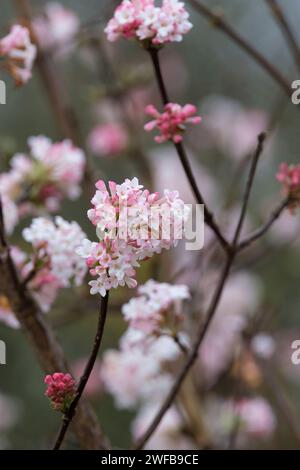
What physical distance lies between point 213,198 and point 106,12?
1423 millimetres

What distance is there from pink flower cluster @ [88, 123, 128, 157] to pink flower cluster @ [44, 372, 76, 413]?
143 cm

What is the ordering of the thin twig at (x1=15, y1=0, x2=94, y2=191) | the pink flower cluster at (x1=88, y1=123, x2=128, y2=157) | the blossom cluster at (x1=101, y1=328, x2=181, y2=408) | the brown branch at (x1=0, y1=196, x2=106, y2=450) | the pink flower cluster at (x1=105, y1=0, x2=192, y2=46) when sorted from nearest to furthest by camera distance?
the pink flower cluster at (x1=105, y1=0, x2=192, y2=46) → the brown branch at (x1=0, y1=196, x2=106, y2=450) → the blossom cluster at (x1=101, y1=328, x2=181, y2=408) → the thin twig at (x1=15, y1=0, x2=94, y2=191) → the pink flower cluster at (x1=88, y1=123, x2=128, y2=157)

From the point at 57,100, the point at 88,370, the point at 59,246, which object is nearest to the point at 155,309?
the point at 59,246

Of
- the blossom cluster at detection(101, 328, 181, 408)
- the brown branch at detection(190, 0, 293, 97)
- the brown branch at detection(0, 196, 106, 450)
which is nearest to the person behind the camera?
the brown branch at detection(0, 196, 106, 450)

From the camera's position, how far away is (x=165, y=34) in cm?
91

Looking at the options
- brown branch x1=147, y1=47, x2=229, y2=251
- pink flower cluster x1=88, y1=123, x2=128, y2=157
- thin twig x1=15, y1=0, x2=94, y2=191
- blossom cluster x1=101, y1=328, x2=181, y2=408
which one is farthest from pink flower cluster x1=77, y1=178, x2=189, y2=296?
pink flower cluster x1=88, y1=123, x2=128, y2=157

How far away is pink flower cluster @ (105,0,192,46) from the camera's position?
0.91m

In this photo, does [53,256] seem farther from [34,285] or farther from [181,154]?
[181,154]

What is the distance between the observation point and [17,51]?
110cm

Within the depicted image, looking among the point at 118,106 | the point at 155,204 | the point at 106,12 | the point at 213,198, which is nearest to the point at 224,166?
the point at 213,198

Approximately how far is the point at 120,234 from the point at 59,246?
32cm

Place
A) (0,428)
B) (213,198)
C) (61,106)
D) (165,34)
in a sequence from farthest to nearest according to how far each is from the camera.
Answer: (213,198) → (0,428) → (61,106) → (165,34)

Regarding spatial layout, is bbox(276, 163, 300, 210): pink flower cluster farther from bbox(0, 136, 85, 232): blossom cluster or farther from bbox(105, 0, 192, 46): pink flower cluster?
bbox(0, 136, 85, 232): blossom cluster

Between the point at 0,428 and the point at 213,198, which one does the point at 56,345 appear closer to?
the point at 0,428
